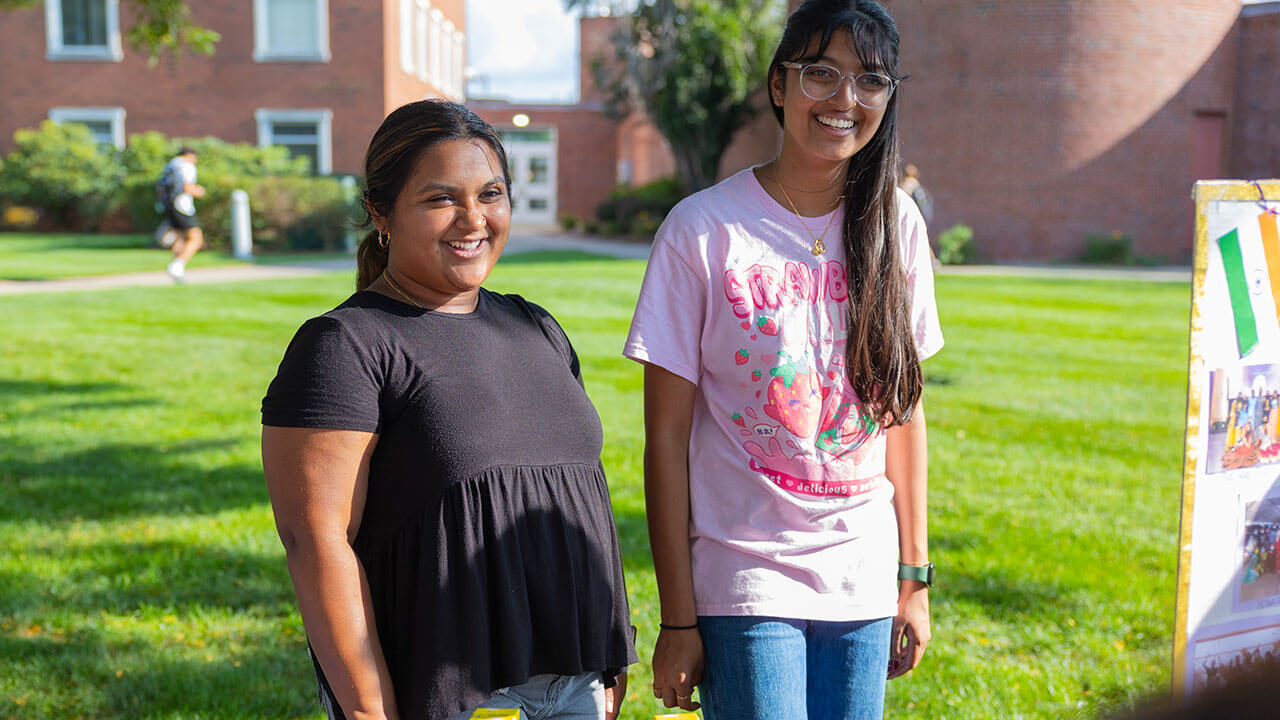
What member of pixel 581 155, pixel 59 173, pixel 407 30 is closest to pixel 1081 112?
pixel 407 30

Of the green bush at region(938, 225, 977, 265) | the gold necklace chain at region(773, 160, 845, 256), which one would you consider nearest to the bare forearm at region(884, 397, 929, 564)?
the gold necklace chain at region(773, 160, 845, 256)

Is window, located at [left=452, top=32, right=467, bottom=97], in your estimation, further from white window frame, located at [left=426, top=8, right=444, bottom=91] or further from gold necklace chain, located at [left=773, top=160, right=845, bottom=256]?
gold necklace chain, located at [left=773, top=160, right=845, bottom=256]

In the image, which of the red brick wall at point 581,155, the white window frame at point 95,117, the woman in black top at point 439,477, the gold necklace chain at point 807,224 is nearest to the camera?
the woman in black top at point 439,477

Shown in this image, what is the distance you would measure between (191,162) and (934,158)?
1499 cm

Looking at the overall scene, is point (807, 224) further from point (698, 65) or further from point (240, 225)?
point (698, 65)

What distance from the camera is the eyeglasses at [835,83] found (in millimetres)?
2041

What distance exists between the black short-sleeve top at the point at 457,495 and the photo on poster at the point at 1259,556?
125cm

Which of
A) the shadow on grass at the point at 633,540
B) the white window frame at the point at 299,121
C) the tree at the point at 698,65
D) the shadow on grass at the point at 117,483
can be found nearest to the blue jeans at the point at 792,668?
the shadow on grass at the point at 633,540

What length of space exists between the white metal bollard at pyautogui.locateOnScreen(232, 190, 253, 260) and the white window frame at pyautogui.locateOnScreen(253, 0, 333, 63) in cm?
739

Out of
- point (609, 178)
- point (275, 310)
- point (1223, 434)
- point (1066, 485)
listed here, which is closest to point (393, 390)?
point (1223, 434)

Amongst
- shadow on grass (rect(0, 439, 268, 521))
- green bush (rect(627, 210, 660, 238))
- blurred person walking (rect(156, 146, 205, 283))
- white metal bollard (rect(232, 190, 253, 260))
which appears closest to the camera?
shadow on grass (rect(0, 439, 268, 521))

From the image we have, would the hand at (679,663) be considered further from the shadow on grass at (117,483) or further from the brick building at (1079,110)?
the brick building at (1079,110)

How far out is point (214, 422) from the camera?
7.47 metres

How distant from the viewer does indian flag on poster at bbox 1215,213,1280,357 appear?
6.93ft
